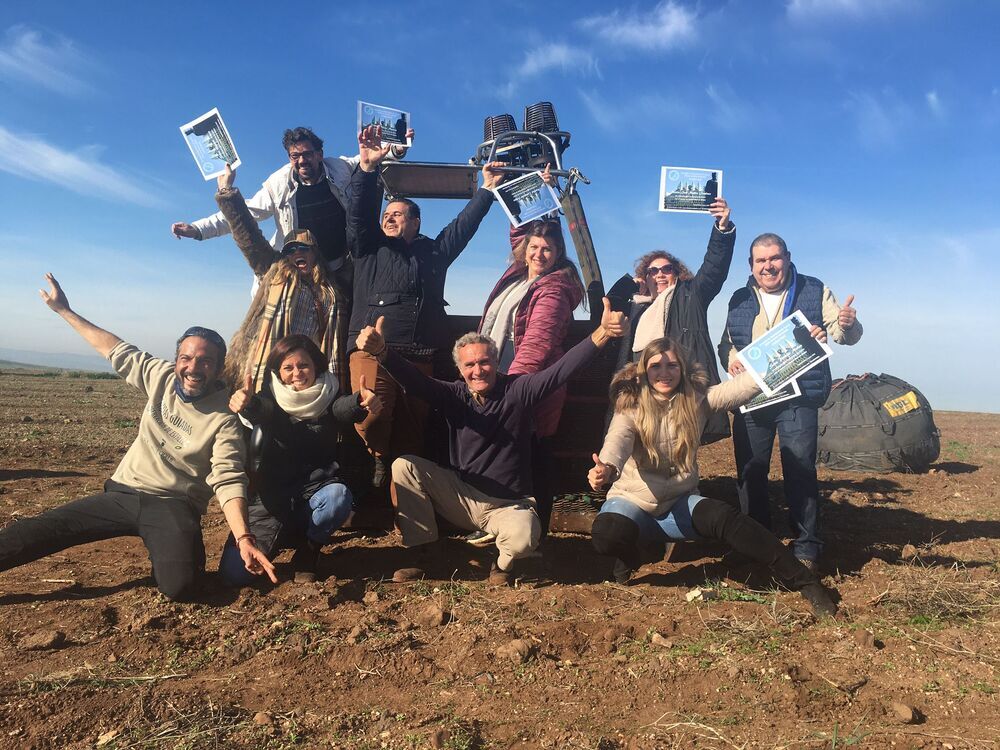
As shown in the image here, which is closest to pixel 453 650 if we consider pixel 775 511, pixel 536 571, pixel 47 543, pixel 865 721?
pixel 536 571

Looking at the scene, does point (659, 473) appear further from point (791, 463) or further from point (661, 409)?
point (791, 463)

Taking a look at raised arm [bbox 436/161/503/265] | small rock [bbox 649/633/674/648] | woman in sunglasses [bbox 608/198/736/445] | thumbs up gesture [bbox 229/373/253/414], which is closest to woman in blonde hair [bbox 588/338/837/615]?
woman in sunglasses [bbox 608/198/736/445]

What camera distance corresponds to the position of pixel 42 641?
307 centimetres

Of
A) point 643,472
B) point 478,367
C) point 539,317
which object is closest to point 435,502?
point 478,367

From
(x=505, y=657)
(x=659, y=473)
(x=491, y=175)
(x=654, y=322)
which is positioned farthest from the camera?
(x=491, y=175)

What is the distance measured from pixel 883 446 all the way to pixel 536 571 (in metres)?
5.95

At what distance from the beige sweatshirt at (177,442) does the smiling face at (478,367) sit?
1262 millimetres

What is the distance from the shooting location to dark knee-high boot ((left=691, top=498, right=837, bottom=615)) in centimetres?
355

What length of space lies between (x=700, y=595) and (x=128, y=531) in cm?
303

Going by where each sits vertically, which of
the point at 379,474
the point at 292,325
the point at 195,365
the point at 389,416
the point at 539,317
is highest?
the point at 539,317

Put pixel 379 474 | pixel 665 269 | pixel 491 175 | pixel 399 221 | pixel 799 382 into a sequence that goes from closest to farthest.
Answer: pixel 799 382, pixel 379 474, pixel 665 269, pixel 399 221, pixel 491 175

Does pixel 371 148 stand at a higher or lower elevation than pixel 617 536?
higher

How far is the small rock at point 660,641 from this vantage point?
10.1 ft

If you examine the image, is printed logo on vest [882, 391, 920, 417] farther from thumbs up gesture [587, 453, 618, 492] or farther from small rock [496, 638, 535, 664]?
small rock [496, 638, 535, 664]
